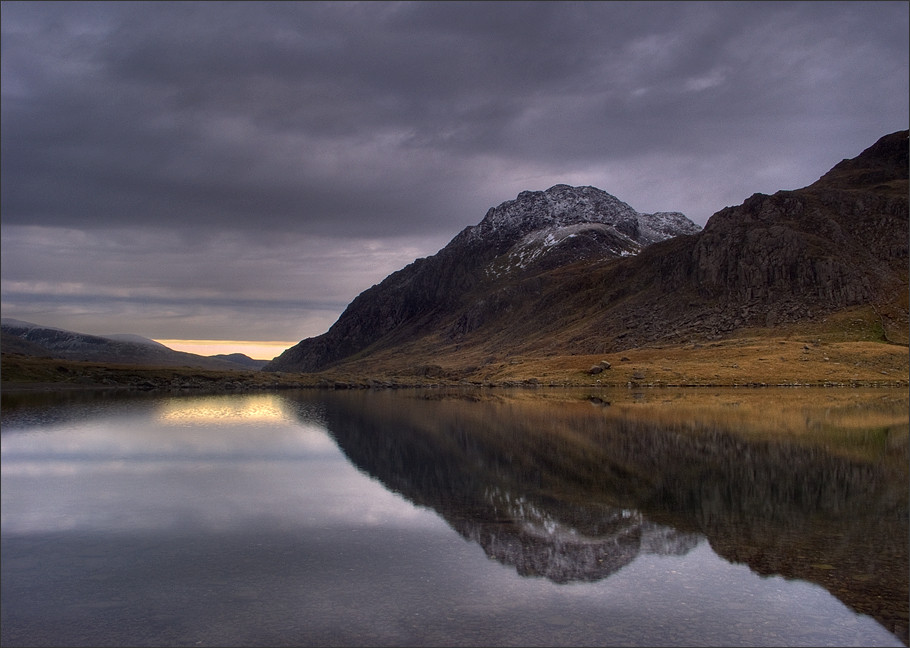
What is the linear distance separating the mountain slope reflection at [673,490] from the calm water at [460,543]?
6.3 inches

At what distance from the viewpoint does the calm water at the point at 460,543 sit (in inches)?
585

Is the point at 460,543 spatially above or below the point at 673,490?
above

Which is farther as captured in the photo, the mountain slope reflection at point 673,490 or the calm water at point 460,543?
the mountain slope reflection at point 673,490

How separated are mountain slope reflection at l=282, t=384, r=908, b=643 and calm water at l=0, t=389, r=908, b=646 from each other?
0.16 meters

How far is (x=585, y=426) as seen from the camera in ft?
192

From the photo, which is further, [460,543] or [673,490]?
[673,490]

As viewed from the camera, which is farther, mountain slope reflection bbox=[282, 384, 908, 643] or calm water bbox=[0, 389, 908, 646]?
mountain slope reflection bbox=[282, 384, 908, 643]

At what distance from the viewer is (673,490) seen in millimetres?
30297

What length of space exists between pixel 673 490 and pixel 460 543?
13538 mm

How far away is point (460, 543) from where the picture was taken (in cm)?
2170

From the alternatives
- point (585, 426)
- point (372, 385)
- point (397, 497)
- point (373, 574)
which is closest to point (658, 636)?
point (373, 574)

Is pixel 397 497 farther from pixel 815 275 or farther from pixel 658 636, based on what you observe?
pixel 815 275

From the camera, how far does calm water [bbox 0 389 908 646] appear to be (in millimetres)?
14852

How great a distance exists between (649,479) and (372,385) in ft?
454
